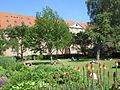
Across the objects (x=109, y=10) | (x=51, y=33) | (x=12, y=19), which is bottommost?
(x=51, y=33)

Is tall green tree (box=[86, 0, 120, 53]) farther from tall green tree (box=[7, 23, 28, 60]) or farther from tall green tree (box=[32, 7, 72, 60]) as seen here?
tall green tree (box=[7, 23, 28, 60])

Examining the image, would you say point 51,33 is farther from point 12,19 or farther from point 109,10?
point 12,19

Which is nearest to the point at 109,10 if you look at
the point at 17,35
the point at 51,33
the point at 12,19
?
the point at 51,33

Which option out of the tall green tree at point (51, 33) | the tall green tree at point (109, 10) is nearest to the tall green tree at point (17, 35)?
the tall green tree at point (109, 10)

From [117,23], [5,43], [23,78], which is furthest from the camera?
[5,43]

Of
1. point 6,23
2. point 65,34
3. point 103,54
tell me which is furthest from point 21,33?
point 6,23

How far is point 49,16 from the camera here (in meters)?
56.2

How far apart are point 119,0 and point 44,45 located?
16.7m

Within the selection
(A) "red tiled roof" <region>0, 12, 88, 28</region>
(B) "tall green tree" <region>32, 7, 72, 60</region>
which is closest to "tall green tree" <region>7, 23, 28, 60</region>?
(B) "tall green tree" <region>32, 7, 72, 60</region>

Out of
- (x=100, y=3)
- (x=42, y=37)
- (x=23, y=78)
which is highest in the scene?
(x=100, y=3)

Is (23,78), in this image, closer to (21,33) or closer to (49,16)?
(49,16)

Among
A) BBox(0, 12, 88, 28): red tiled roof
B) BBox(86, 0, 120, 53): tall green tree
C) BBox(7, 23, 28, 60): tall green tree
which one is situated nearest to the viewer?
BBox(86, 0, 120, 53): tall green tree

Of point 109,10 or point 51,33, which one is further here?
point 109,10

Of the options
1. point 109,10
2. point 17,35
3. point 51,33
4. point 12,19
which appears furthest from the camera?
point 12,19
